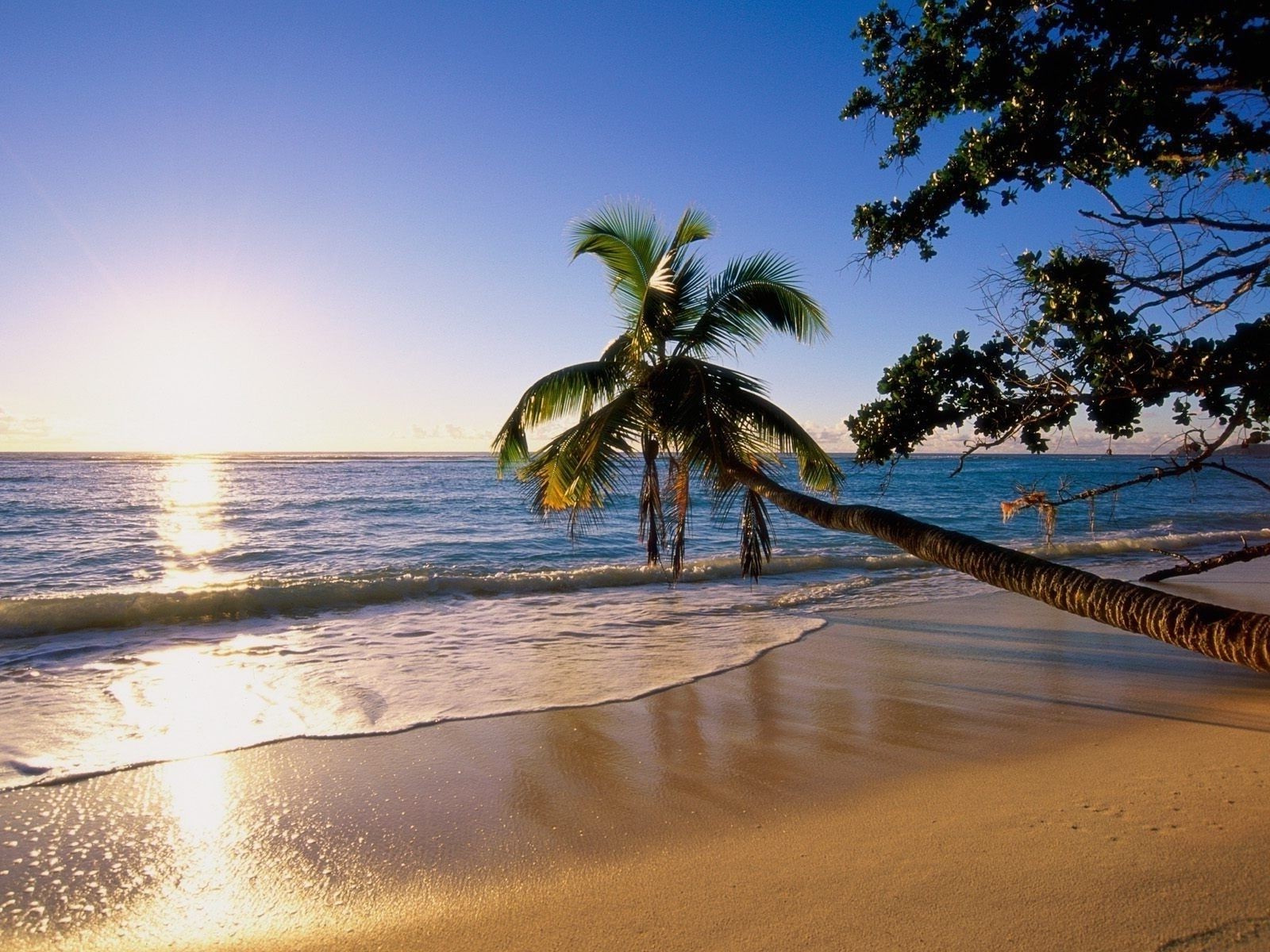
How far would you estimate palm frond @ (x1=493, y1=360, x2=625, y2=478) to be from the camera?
8.73 metres

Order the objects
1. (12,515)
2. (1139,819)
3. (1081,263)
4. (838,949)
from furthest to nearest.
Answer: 1. (12,515)
2. (1081,263)
3. (1139,819)
4. (838,949)

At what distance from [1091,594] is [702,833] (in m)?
2.52

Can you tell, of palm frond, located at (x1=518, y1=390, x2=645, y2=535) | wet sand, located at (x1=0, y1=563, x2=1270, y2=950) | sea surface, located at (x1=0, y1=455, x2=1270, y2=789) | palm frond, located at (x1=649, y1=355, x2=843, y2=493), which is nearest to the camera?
wet sand, located at (x1=0, y1=563, x2=1270, y2=950)

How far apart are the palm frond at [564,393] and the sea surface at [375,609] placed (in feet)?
5.10

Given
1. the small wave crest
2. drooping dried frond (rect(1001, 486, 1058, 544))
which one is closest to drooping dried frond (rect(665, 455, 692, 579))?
drooping dried frond (rect(1001, 486, 1058, 544))

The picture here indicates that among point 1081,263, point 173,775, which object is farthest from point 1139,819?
point 173,775

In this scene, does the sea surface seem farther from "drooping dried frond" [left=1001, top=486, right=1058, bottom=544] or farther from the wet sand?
the wet sand

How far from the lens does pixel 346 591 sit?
510 inches

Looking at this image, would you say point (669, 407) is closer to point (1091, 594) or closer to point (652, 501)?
point (652, 501)

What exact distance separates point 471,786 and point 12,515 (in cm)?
2942

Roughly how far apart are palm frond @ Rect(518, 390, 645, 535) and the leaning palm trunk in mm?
2836

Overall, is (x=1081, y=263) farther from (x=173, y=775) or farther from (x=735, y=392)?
(x=173, y=775)

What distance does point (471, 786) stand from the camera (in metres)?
4.98

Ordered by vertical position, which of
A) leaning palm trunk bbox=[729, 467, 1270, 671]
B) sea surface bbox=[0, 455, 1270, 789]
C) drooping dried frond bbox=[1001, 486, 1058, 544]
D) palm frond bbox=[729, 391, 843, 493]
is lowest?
sea surface bbox=[0, 455, 1270, 789]
